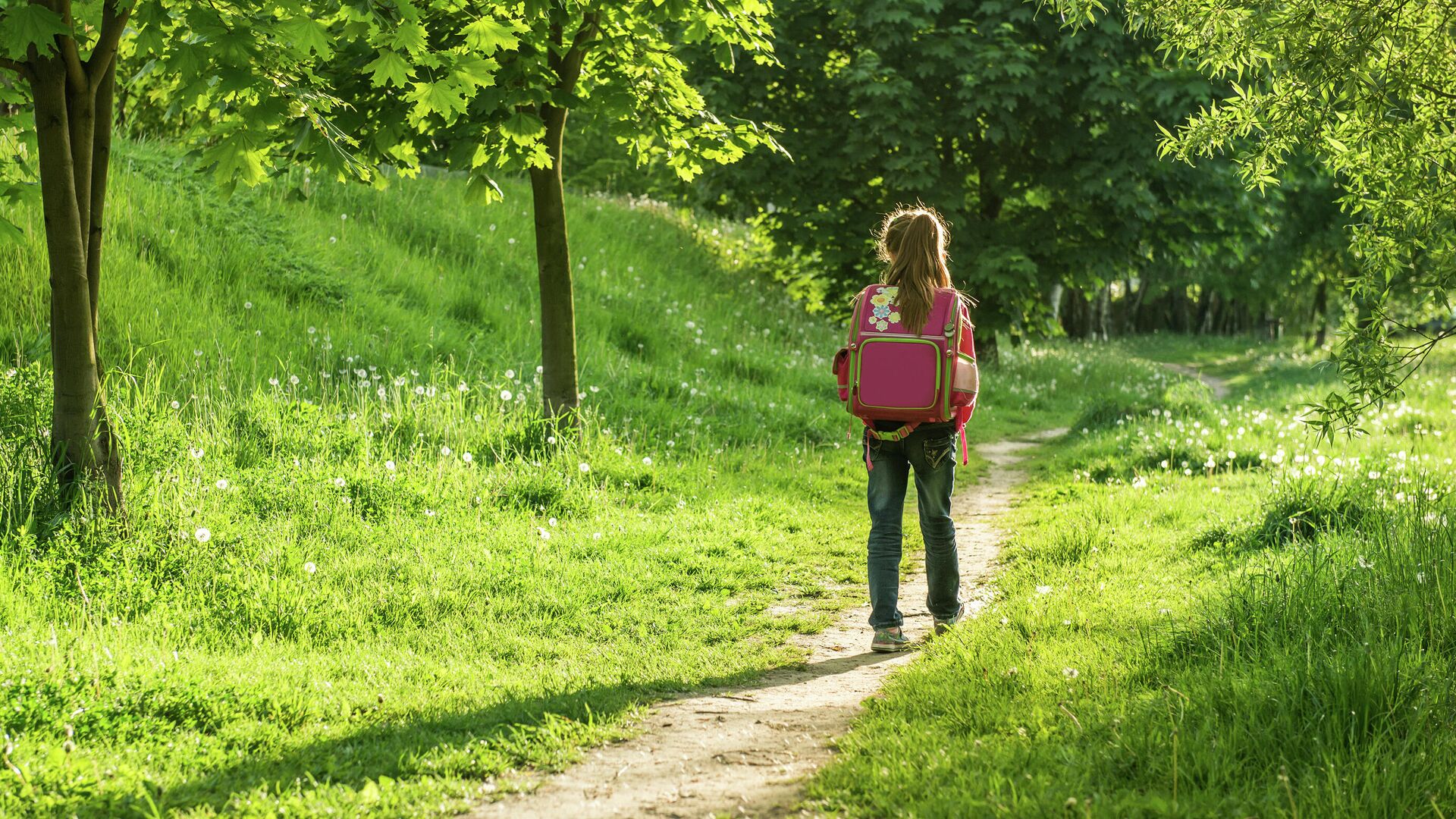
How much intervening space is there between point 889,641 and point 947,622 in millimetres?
447

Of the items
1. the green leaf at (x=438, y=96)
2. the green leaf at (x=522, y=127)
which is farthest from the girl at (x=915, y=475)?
the green leaf at (x=522, y=127)

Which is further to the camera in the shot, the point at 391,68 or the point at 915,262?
the point at 915,262

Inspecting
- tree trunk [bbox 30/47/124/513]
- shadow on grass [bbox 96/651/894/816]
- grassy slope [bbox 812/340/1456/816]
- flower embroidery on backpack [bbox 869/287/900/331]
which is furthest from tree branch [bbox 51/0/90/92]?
grassy slope [bbox 812/340/1456/816]

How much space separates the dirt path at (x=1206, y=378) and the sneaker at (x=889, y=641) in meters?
14.9

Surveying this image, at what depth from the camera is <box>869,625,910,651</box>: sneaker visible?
5.53 metres

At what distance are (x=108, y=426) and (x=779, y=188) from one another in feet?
49.3

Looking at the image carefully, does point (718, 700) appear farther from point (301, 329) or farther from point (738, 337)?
point (738, 337)

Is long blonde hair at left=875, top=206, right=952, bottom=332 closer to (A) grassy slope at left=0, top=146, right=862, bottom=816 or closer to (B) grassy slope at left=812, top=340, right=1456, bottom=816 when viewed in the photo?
(B) grassy slope at left=812, top=340, right=1456, bottom=816

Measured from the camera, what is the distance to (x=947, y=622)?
19.0ft

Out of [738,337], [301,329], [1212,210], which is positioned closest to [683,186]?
[738,337]

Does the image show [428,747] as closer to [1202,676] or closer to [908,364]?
[908,364]

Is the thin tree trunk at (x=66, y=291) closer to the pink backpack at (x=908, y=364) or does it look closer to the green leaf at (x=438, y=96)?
the green leaf at (x=438, y=96)

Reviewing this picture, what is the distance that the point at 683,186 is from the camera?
2122 centimetres

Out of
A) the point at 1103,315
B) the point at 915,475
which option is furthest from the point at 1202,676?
the point at 1103,315
